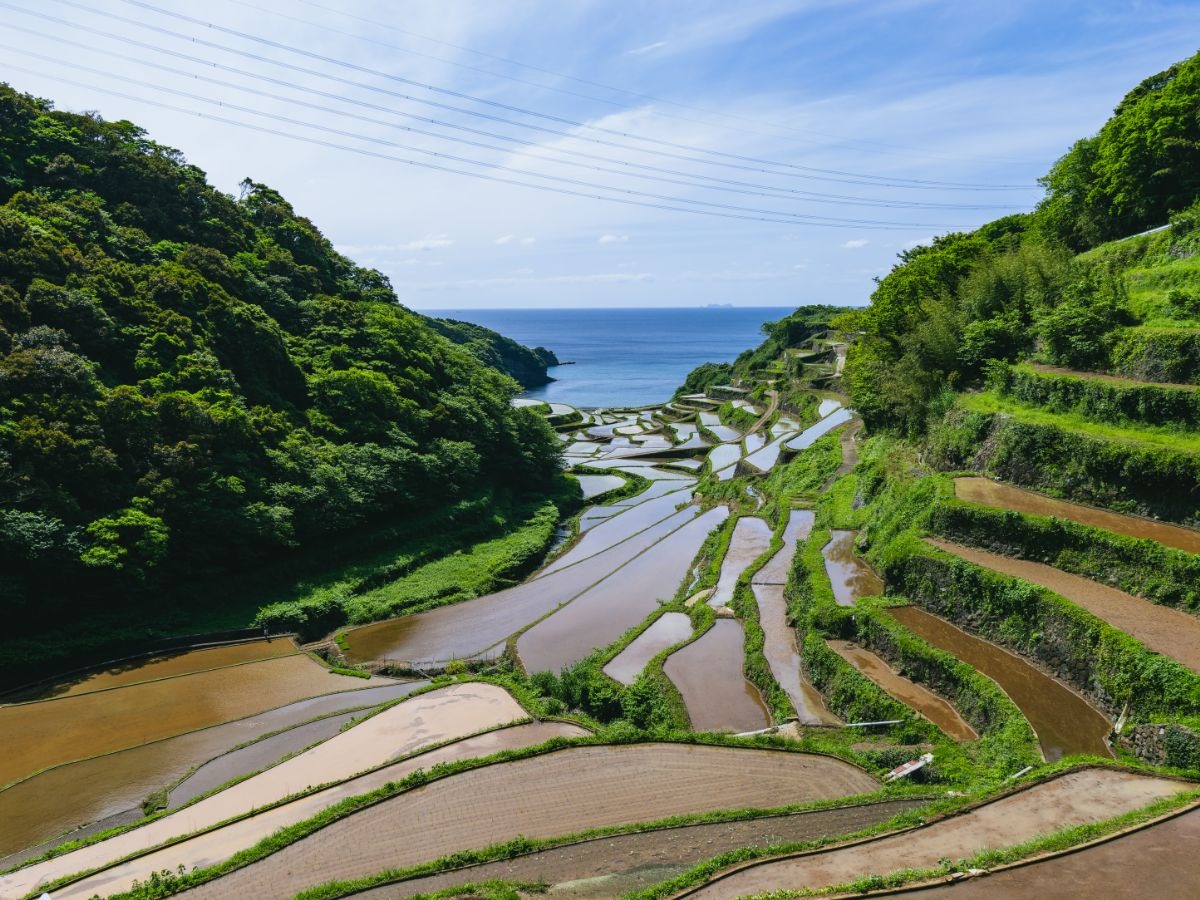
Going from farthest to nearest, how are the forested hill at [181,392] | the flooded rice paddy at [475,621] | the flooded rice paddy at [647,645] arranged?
the flooded rice paddy at [475,621]
the forested hill at [181,392]
the flooded rice paddy at [647,645]

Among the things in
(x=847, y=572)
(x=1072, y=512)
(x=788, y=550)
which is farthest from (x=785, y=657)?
(x=1072, y=512)

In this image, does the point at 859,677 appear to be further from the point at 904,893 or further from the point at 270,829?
the point at 270,829

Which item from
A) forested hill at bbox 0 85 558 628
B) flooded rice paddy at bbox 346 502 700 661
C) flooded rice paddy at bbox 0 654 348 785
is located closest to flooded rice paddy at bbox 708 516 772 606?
flooded rice paddy at bbox 346 502 700 661

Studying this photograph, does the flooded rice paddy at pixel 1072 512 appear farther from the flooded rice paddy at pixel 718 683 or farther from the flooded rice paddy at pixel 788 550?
the flooded rice paddy at pixel 718 683

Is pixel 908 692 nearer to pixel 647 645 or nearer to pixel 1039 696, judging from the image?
pixel 1039 696

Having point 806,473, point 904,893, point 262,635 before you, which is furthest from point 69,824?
point 806,473

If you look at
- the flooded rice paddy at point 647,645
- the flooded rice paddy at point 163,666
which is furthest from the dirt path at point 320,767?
the flooded rice paddy at point 163,666

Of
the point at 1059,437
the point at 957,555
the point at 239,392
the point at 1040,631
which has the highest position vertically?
the point at 239,392
